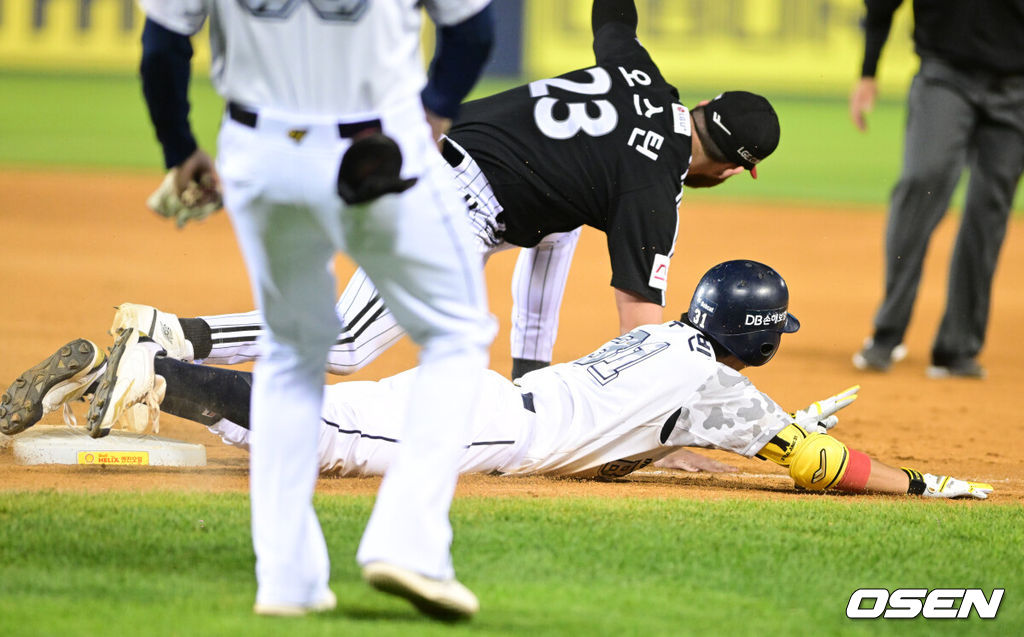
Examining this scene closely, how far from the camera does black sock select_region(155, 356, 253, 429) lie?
424 centimetres

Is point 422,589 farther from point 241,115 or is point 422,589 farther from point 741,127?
point 741,127

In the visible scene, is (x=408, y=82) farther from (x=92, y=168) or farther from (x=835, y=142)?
(x=835, y=142)

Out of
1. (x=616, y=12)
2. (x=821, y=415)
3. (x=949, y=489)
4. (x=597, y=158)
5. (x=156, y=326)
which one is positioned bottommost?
(x=949, y=489)

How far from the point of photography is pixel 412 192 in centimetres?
275

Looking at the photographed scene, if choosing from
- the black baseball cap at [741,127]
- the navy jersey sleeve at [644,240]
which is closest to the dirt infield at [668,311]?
the navy jersey sleeve at [644,240]

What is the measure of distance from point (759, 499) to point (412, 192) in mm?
2249

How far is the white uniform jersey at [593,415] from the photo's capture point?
435 cm

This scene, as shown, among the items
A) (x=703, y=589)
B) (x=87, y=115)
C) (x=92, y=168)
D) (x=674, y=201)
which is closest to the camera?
(x=703, y=589)

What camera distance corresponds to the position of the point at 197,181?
2.90m

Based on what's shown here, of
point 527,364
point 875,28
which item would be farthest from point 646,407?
point 875,28

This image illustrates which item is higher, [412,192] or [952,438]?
[412,192]

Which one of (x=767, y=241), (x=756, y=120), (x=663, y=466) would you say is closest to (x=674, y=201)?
(x=756, y=120)

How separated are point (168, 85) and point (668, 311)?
6.63 metres

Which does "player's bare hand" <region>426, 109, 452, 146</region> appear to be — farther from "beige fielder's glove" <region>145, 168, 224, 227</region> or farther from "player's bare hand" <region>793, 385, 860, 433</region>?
"player's bare hand" <region>793, 385, 860, 433</region>
